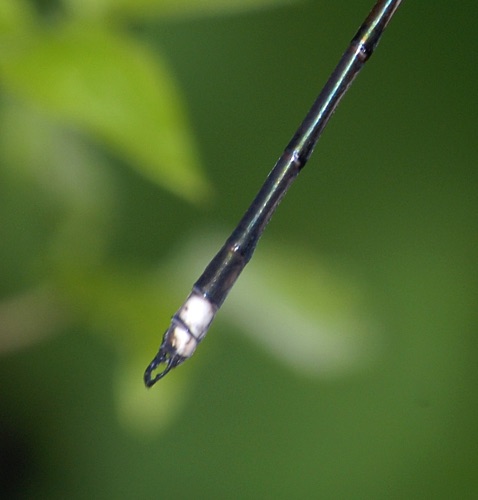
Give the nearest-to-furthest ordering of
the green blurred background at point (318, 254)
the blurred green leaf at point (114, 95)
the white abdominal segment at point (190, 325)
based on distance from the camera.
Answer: the blurred green leaf at point (114, 95), the white abdominal segment at point (190, 325), the green blurred background at point (318, 254)

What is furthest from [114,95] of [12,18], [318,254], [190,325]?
[318,254]

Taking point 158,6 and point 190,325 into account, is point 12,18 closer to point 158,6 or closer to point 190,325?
point 158,6

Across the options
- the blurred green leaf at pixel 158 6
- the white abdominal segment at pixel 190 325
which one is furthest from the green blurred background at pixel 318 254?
the blurred green leaf at pixel 158 6

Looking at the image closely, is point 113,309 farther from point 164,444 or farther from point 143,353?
point 164,444

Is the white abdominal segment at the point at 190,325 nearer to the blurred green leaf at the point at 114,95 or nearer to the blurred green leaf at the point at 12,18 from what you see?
the blurred green leaf at the point at 114,95

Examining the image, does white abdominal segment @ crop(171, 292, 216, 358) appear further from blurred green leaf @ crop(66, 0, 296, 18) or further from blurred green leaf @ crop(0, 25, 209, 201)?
blurred green leaf @ crop(66, 0, 296, 18)

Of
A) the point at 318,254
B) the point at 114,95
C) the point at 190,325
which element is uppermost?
the point at 114,95

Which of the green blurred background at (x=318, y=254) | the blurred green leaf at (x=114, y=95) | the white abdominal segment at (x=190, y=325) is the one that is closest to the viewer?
the blurred green leaf at (x=114, y=95)

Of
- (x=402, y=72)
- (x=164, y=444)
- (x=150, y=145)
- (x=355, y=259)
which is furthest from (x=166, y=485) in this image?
(x=150, y=145)
